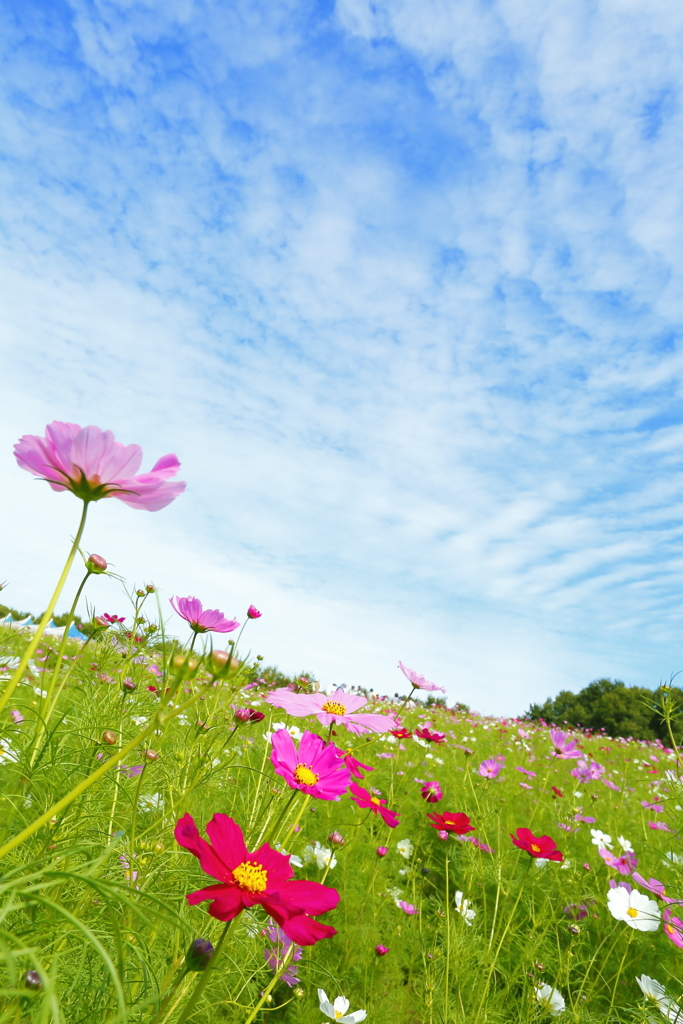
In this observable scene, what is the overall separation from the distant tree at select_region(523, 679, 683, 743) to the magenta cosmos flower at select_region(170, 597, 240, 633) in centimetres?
1526

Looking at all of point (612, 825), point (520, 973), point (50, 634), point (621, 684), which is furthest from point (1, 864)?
point (621, 684)

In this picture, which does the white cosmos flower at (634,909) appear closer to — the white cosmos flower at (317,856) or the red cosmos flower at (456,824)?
the red cosmos flower at (456,824)

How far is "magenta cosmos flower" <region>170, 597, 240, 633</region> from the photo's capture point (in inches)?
41.9

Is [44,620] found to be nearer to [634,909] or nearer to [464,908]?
[464,908]

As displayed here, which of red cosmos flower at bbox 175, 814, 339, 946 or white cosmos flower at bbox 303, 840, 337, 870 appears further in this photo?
white cosmos flower at bbox 303, 840, 337, 870

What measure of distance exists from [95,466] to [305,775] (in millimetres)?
603

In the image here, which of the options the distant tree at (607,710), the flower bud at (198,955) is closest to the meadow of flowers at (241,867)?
the flower bud at (198,955)

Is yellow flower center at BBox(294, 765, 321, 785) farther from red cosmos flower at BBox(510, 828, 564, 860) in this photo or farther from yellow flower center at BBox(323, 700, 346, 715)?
red cosmos flower at BBox(510, 828, 564, 860)

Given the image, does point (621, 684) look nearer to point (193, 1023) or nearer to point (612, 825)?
point (612, 825)

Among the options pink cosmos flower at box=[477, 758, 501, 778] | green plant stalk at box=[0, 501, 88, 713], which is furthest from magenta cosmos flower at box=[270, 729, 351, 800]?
pink cosmos flower at box=[477, 758, 501, 778]

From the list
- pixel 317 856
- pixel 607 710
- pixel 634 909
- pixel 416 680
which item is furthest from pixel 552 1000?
pixel 607 710

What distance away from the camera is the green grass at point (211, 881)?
945 millimetres

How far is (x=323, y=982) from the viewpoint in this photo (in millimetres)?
1891

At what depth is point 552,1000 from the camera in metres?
1.81
